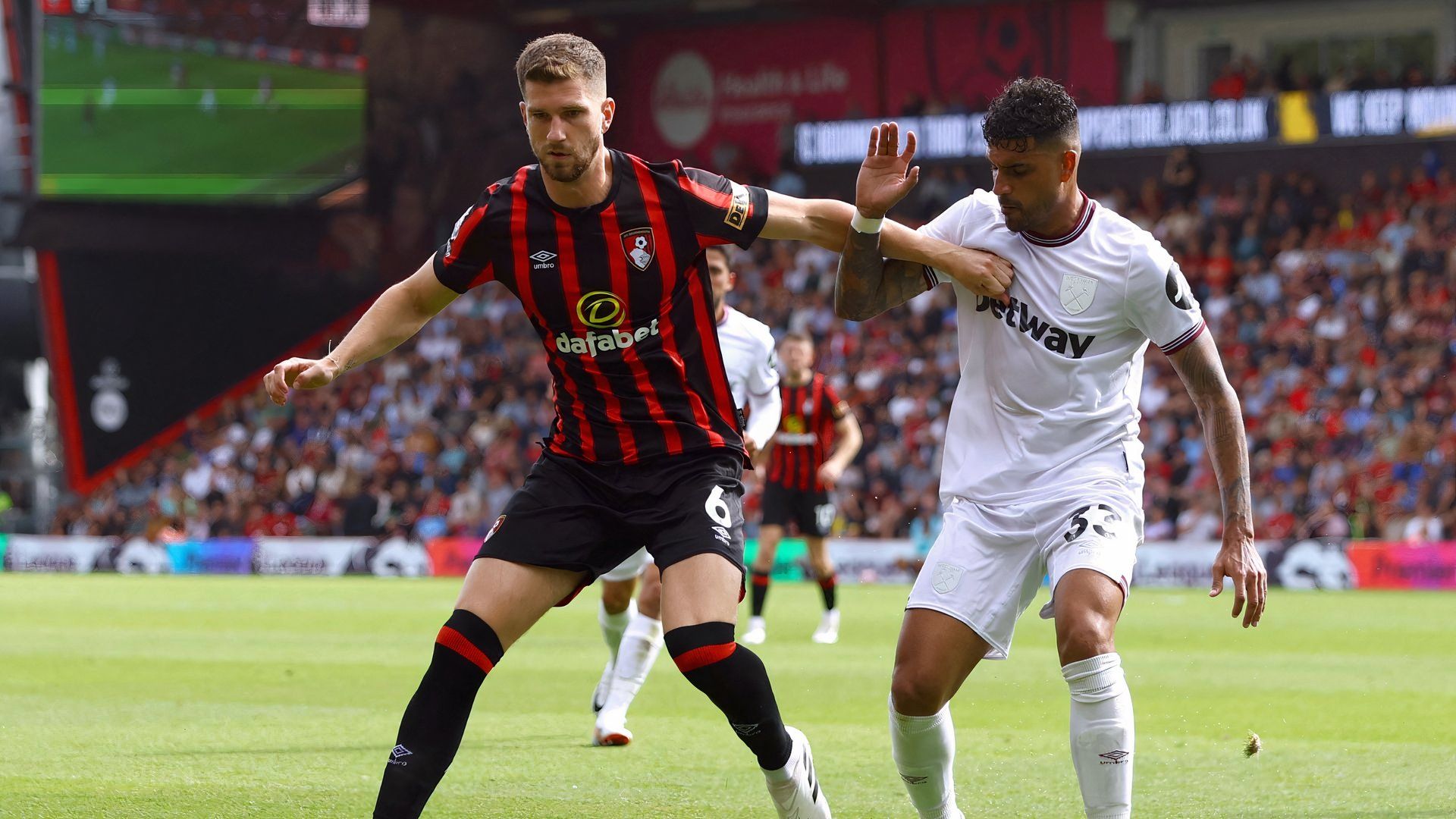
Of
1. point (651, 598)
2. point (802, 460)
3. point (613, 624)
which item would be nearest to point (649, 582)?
point (651, 598)

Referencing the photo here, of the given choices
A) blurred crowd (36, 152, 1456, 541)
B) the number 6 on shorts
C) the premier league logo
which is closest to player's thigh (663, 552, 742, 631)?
the number 6 on shorts

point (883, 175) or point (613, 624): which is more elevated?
point (883, 175)

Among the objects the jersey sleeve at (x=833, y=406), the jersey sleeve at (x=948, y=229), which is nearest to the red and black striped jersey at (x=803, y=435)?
the jersey sleeve at (x=833, y=406)

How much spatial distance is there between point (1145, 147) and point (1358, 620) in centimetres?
1228

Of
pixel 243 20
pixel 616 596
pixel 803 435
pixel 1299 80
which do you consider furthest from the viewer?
pixel 243 20

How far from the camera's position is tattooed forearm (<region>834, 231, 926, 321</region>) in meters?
5.47

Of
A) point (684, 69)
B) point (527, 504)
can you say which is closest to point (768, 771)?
point (527, 504)

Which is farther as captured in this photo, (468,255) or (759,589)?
(759,589)

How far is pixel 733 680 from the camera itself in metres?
5.15

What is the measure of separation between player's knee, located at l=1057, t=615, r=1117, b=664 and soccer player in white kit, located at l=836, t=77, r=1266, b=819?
0.32 feet

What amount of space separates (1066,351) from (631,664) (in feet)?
12.5

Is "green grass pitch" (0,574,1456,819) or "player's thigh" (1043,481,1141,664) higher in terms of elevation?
"player's thigh" (1043,481,1141,664)

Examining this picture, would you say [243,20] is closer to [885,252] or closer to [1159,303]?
[885,252]

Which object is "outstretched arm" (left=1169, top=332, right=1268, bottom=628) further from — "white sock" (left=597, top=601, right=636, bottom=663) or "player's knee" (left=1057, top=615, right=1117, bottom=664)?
"white sock" (left=597, top=601, right=636, bottom=663)
